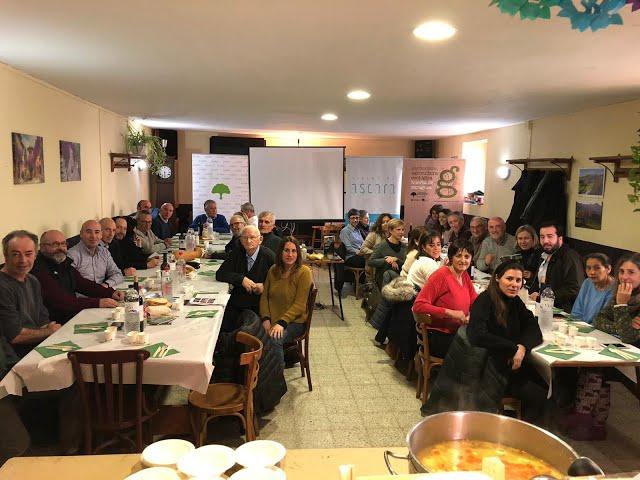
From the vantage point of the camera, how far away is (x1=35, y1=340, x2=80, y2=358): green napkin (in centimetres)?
251

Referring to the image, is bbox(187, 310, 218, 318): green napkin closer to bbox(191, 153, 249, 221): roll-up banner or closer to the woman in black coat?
the woman in black coat

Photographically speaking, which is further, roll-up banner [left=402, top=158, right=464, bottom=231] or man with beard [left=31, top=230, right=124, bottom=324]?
roll-up banner [left=402, top=158, right=464, bottom=231]

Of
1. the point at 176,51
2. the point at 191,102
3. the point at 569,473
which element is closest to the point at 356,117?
the point at 191,102

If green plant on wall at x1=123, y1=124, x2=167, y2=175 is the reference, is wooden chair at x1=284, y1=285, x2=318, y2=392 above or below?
below

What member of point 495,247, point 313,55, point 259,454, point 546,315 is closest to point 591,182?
point 495,247

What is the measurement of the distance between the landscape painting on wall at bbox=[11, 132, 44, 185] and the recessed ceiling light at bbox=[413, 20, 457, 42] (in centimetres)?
322

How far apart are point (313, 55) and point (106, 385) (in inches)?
87.5

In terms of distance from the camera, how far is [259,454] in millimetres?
1171

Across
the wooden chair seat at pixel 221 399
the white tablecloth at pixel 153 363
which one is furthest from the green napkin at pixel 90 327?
the wooden chair seat at pixel 221 399

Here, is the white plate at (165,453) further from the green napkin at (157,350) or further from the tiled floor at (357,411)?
the tiled floor at (357,411)

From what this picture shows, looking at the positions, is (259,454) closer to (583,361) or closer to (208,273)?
(583,361)

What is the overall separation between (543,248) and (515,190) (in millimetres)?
2647

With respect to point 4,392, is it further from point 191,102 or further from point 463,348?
point 191,102

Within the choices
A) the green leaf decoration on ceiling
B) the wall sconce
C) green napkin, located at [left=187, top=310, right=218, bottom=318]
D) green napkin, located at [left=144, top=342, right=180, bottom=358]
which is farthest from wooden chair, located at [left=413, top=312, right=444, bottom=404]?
the wall sconce
